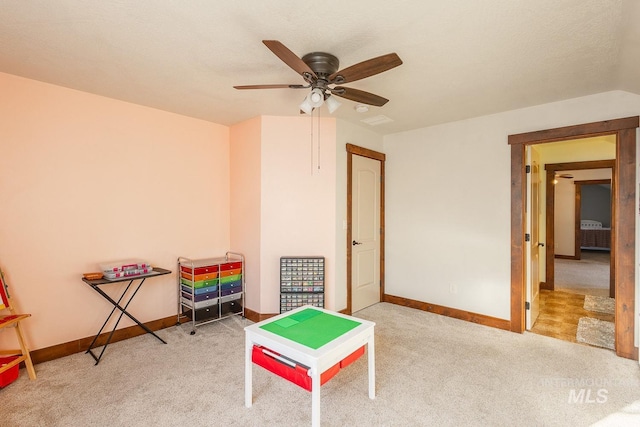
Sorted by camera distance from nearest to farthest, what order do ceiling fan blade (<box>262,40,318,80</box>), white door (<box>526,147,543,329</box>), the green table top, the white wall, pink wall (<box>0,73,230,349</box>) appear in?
ceiling fan blade (<box>262,40,318,80</box>)
the green table top
pink wall (<box>0,73,230,349</box>)
the white wall
white door (<box>526,147,543,329</box>)

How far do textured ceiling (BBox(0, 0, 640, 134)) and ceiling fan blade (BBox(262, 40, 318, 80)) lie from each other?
246mm

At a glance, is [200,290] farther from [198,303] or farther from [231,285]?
[231,285]

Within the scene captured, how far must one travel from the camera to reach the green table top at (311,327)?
1958 mm

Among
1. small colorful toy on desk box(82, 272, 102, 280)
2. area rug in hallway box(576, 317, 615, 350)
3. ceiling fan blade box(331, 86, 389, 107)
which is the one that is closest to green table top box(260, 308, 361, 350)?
ceiling fan blade box(331, 86, 389, 107)

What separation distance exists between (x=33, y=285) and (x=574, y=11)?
4.47 metres

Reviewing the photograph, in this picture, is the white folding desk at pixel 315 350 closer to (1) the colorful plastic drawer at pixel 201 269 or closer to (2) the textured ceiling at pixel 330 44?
(1) the colorful plastic drawer at pixel 201 269

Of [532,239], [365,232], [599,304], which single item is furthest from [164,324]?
[599,304]

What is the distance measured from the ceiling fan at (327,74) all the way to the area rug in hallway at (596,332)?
128 inches

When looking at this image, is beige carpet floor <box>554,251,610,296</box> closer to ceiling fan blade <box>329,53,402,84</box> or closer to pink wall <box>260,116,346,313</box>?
pink wall <box>260,116,346,313</box>

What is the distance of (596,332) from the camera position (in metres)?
3.36

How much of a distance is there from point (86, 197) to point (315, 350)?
274cm

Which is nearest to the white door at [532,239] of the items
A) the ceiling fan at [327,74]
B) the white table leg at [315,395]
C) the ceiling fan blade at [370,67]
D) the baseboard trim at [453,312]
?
the baseboard trim at [453,312]

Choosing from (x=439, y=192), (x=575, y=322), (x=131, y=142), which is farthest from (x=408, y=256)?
(x=131, y=142)

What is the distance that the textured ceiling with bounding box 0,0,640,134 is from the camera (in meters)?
1.73
